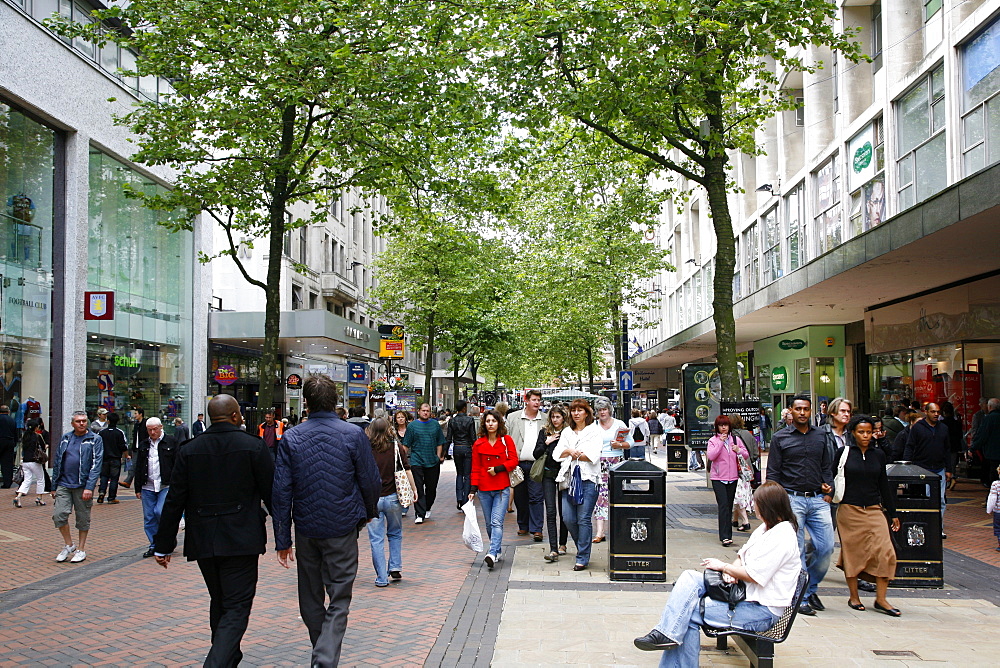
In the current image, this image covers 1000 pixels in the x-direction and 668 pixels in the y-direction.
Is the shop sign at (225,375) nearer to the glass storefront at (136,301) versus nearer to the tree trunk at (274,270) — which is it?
the glass storefront at (136,301)

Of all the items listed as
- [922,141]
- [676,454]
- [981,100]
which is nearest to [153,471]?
[981,100]

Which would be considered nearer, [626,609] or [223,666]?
[223,666]

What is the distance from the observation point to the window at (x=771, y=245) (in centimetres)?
2392

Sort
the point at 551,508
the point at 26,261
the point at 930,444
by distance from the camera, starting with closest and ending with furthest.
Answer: the point at 551,508, the point at 930,444, the point at 26,261

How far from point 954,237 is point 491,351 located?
31.0m

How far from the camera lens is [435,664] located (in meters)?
6.08

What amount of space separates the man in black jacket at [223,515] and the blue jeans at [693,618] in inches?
99.6

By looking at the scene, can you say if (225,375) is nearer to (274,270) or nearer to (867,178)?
(274,270)

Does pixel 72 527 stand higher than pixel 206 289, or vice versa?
pixel 206 289

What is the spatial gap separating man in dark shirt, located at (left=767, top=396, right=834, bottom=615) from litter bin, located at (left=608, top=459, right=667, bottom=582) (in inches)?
52.8

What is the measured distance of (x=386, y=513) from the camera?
353 inches

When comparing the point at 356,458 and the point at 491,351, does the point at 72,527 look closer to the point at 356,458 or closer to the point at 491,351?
the point at 356,458

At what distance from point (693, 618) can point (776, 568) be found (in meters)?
0.58

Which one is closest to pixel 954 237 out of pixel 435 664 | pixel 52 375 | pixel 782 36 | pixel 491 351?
pixel 782 36
